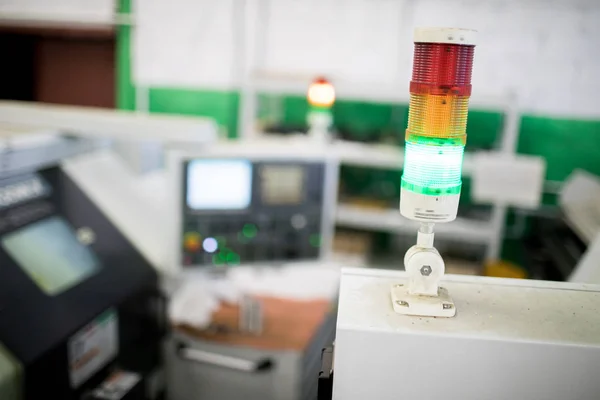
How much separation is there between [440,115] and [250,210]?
111 centimetres

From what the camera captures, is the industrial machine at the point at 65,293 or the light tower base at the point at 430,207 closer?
the light tower base at the point at 430,207

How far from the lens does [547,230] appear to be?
2781mm

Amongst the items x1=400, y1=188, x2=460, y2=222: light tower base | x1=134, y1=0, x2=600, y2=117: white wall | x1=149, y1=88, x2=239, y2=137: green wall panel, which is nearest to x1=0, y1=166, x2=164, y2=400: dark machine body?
x1=400, y1=188, x2=460, y2=222: light tower base

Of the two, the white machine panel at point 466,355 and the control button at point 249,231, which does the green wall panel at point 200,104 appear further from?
the white machine panel at point 466,355

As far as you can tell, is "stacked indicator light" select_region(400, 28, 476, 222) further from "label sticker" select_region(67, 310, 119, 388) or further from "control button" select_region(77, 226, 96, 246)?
"control button" select_region(77, 226, 96, 246)

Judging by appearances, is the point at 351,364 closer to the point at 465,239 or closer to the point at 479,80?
the point at 465,239

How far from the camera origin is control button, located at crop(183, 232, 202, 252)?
1853 millimetres

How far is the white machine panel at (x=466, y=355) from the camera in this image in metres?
0.80

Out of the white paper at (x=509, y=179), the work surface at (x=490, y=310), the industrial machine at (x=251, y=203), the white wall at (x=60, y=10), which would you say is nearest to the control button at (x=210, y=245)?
the industrial machine at (x=251, y=203)

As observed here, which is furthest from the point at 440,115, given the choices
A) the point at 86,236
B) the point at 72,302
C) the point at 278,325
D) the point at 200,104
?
the point at 200,104

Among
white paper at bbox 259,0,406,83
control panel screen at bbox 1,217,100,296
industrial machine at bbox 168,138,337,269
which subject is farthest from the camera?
white paper at bbox 259,0,406,83

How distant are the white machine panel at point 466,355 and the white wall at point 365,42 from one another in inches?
94.0

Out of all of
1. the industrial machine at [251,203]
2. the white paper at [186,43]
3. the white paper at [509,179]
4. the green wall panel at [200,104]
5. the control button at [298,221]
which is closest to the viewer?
the industrial machine at [251,203]

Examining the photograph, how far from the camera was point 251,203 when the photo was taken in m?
1.90
